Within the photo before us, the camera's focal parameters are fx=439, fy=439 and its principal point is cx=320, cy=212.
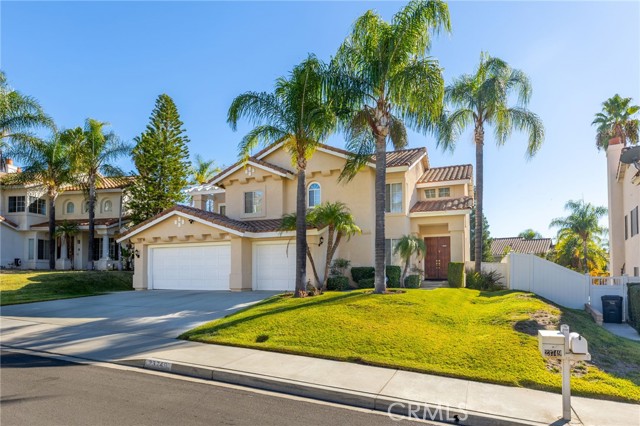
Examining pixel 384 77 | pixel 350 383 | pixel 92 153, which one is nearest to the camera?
pixel 350 383

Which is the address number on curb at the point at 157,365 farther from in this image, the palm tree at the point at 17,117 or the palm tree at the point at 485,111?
the palm tree at the point at 17,117

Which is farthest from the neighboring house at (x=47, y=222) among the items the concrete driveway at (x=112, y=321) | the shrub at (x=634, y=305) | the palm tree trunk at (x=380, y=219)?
the shrub at (x=634, y=305)

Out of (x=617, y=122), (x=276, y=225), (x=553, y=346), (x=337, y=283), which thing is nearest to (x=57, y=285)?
(x=276, y=225)

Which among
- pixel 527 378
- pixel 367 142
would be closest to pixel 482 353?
pixel 527 378

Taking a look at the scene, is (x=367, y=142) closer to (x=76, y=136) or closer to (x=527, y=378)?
(x=527, y=378)

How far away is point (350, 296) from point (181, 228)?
34.0ft

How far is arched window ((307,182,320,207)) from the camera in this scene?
21891 millimetres

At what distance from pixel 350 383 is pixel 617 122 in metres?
33.8

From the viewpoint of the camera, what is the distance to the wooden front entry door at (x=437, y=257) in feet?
75.8

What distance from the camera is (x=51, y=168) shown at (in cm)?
3088

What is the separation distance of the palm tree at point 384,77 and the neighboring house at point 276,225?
16.8 feet

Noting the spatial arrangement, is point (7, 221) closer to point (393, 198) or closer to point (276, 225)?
point (276, 225)

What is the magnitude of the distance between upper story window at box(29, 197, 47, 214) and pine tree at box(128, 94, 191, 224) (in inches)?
390

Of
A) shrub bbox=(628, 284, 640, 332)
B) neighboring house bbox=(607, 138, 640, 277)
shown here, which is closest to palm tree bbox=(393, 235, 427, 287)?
shrub bbox=(628, 284, 640, 332)
